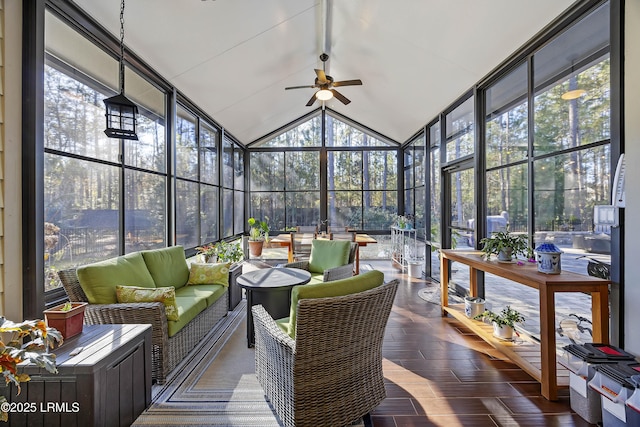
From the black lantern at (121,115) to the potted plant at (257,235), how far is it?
4.58 metres

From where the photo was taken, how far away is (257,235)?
722cm

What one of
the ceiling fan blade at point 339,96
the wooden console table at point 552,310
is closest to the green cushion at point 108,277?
the wooden console table at point 552,310

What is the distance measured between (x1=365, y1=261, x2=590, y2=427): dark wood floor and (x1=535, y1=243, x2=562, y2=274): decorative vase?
0.86 m

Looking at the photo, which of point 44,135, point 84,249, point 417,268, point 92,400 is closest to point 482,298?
point 417,268

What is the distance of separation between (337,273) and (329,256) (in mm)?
512

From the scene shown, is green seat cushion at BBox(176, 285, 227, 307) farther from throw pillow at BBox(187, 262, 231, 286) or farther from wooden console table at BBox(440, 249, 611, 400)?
wooden console table at BBox(440, 249, 611, 400)

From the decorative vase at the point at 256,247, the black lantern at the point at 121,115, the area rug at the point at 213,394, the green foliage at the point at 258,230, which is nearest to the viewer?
the area rug at the point at 213,394

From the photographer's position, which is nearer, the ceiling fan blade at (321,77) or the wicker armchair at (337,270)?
the wicker armchair at (337,270)

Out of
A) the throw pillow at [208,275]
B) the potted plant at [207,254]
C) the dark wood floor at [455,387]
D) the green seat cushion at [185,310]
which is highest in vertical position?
the potted plant at [207,254]

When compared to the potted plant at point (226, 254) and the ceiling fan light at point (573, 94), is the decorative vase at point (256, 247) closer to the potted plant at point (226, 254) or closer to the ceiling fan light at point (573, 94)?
the potted plant at point (226, 254)

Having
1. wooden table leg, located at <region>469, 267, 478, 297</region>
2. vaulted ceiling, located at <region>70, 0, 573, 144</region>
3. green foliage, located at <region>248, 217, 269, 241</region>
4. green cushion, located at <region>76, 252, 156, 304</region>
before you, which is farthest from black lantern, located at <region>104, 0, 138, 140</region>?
green foliage, located at <region>248, 217, 269, 241</region>

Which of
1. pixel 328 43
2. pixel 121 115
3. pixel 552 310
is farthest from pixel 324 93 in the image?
pixel 552 310

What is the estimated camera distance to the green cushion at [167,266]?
308 cm

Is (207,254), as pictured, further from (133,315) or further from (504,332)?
(504,332)
